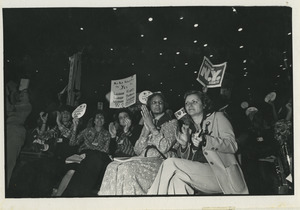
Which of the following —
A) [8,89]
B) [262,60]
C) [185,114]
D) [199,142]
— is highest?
[262,60]

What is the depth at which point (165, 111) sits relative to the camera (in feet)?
12.1

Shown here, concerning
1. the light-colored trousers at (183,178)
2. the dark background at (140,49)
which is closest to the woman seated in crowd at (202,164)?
the light-colored trousers at (183,178)

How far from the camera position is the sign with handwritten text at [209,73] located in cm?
369

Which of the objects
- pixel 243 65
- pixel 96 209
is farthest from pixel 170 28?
pixel 96 209

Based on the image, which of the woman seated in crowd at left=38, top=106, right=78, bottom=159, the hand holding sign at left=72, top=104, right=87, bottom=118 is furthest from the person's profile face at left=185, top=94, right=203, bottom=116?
the woman seated in crowd at left=38, top=106, right=78, bottom=159

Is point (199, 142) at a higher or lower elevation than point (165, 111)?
lower

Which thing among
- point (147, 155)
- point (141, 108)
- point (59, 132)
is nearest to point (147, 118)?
point (141, 108)

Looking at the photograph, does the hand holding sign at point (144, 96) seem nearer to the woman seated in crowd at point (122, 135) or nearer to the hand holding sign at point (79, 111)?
the woman seated in crowd at point (122, 135)

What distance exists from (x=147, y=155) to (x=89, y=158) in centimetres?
54

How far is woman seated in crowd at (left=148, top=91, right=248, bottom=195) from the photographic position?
12.0 feet

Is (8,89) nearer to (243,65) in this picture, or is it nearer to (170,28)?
(170,28)

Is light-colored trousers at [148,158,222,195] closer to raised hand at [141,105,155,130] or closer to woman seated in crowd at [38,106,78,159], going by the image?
raised hand at [141,105,155,130]

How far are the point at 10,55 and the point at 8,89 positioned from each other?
316 mm

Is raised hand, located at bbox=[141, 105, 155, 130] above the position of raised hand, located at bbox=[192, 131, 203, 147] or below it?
above
